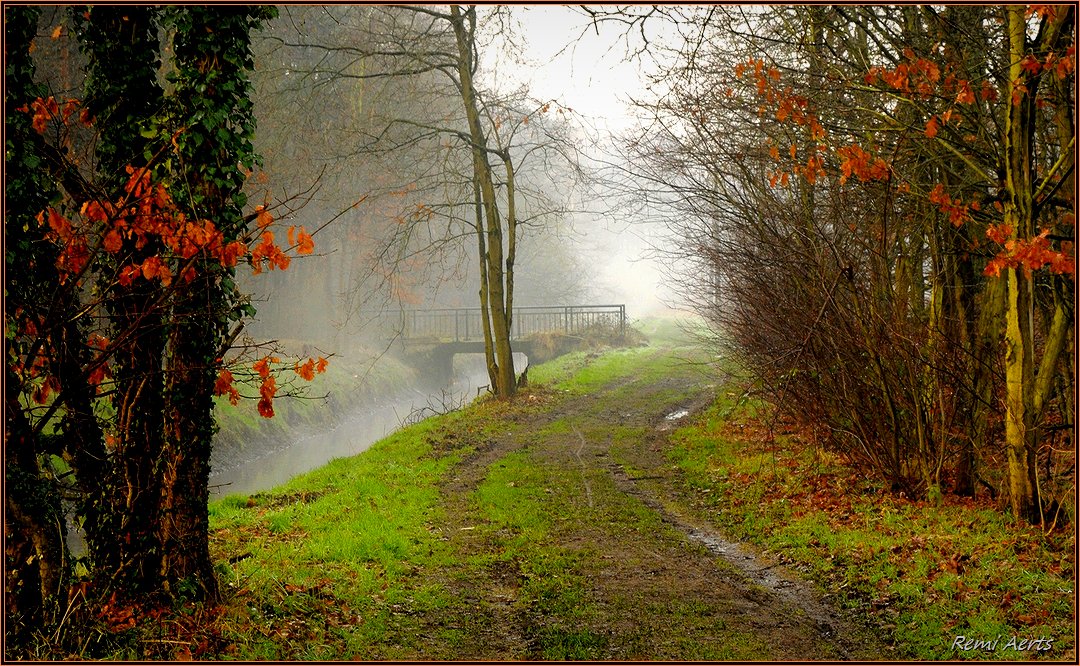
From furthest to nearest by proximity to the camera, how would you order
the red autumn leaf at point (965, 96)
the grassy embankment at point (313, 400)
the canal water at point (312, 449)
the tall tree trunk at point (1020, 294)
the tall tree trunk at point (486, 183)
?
the grassy embankment at point (313, 400)
the canal water at point (312, 449)
the tall tree trunk at point (486, 183)
the tall tree trunk at point (1020, 294)
the red autumn leaf at point (965, 96)

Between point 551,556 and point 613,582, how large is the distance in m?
0.87

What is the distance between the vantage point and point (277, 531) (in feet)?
25.7

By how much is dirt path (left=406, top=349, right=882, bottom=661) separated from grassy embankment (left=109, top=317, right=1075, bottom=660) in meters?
0.04

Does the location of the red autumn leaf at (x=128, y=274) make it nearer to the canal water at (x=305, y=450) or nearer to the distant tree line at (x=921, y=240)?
the distant tree line at (x=921, y=240)

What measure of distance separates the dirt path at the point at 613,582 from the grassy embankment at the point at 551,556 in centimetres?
4

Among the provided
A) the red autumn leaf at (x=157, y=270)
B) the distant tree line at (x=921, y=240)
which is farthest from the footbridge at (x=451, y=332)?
the red autumn leaf at (x=157, y=270)

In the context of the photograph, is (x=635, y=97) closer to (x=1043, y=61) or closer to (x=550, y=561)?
(x=1043, y=61)

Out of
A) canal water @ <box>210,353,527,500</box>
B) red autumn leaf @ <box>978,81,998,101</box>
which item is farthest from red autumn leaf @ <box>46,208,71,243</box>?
canal water @ <box>210,353,527,500</box>

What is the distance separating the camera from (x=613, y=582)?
6.44 meters

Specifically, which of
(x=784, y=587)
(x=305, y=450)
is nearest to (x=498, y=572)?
(x=784, y=587)

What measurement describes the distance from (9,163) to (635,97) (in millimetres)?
8585

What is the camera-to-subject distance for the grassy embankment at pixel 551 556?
5168 mm

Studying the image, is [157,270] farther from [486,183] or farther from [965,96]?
[486,183]

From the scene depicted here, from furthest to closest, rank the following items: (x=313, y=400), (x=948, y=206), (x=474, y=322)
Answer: (x=474, y=322), (x=313, y=400), (x=948, y=206)
